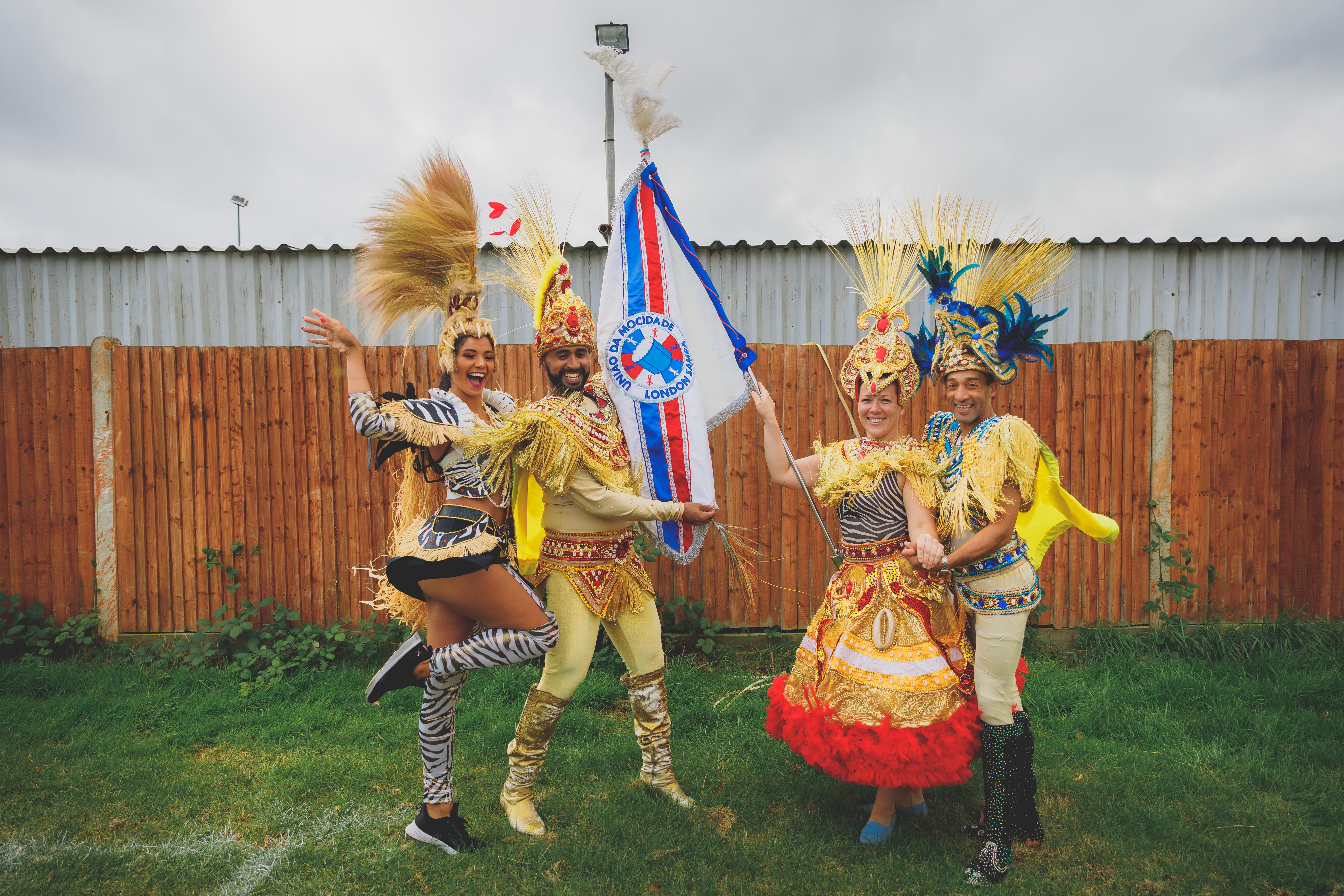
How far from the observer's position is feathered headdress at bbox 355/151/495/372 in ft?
9.49

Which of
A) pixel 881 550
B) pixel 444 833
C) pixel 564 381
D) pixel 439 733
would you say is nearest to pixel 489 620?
pixel 439 733

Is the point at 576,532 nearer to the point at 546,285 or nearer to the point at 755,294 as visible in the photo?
the point at 546,285

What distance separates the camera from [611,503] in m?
2.89

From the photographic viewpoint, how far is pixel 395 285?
3.02m

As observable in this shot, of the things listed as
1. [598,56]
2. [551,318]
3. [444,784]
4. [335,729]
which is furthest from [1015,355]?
[335,729]

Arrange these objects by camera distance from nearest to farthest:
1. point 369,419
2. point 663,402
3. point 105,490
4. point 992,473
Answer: point 369,419 → point 992,473 → point 663,402 → point 105,490

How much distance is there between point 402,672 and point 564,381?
1.39m

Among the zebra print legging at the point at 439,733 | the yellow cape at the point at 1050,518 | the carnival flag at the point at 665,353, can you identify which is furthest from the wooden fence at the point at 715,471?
the zebra print legging at the point at 439,733

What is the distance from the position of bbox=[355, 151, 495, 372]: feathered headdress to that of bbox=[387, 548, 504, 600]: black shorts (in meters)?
0.79

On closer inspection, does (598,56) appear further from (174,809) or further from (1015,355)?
(174,809)

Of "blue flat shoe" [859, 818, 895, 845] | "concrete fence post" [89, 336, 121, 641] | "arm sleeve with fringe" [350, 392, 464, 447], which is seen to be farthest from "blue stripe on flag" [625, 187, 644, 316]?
"concrete fence post" [89, 336, 121, 641]

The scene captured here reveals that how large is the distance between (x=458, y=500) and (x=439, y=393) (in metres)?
0.43

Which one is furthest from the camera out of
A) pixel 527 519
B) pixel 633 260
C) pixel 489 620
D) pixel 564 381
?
pixel 633 260

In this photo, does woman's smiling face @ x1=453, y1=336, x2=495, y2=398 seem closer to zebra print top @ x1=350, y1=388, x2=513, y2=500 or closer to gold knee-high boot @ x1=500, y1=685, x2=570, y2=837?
zebra print top @ x1=350, y1=388, x2=513, y2=500
